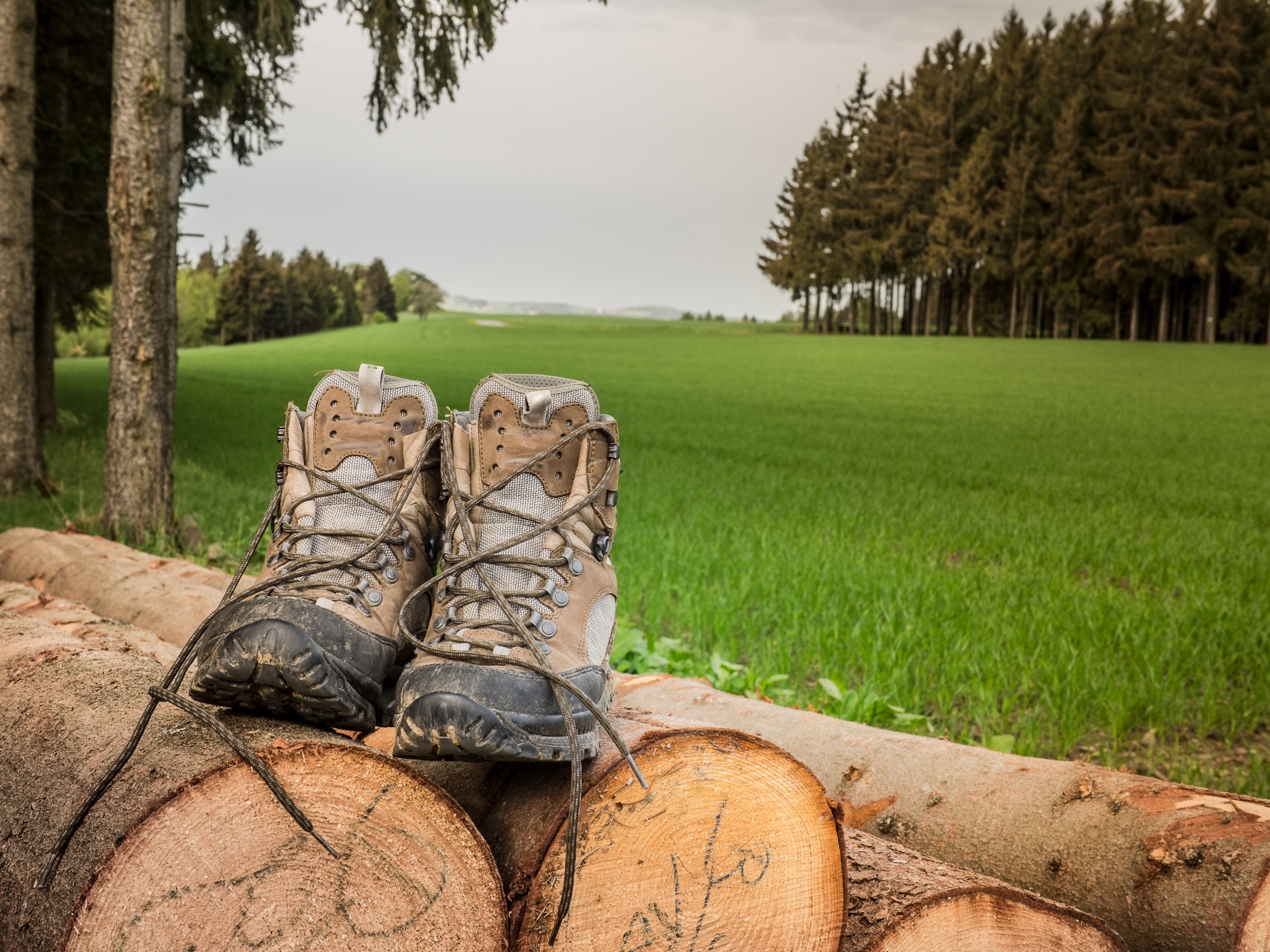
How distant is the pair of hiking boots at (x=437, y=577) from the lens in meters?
1.43

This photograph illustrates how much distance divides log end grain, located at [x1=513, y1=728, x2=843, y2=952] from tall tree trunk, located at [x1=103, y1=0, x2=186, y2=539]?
543 centimetres

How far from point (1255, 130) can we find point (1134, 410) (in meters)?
31.1

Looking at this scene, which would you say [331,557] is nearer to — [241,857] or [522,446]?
[522,446]

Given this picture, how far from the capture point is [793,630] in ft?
14.9

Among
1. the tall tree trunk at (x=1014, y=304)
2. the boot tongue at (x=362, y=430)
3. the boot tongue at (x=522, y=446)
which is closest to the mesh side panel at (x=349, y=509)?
the boot tongue at (x=362, y=430)

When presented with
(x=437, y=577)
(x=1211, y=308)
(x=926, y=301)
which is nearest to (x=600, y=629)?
(x=437, y=577)

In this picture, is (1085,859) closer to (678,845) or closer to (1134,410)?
(678,845)

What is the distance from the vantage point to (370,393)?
1.94 meters

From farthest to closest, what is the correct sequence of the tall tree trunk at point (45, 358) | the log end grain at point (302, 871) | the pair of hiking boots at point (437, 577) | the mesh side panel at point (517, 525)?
the tall tree trunk at point (45, 358) → the mesh side panel at point (517, 525) → the pair of hiking boots at point (437, 577) → the log end grain at point (302, 871)

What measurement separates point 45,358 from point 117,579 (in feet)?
37.2

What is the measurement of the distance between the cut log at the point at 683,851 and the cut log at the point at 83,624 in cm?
138

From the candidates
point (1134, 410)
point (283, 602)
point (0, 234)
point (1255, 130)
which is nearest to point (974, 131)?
point (1255, 130)

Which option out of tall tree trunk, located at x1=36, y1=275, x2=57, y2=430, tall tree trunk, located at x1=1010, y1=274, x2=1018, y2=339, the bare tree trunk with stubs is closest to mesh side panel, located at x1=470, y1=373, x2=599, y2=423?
tall tree trunk, located at x1=36, y1=275, x2=57, y2=430

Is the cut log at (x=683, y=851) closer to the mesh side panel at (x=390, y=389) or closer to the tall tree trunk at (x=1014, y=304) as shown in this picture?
the mesh side panel at (x=390, y=389)
